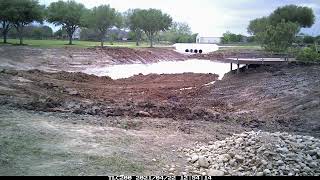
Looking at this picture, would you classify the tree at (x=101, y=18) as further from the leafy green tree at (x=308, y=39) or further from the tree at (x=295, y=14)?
the leafy green tree at (x=308, y=39)

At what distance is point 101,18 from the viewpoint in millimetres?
71812

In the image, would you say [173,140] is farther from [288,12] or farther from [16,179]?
[288,12]

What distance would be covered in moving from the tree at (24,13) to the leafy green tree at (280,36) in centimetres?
3122

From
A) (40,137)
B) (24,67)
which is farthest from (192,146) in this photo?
(24,67)

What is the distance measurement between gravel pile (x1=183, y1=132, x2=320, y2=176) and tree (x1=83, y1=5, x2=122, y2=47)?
200 ft

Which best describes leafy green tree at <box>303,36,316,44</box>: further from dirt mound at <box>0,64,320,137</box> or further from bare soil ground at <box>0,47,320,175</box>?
bare soil ground at <box>0,47,320,175</box>

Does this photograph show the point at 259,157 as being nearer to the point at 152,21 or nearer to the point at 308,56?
the point at 308,56

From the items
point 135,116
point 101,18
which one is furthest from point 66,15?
point 135,116

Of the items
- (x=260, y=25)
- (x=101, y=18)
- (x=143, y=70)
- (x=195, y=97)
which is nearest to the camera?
(x=195, y=97)

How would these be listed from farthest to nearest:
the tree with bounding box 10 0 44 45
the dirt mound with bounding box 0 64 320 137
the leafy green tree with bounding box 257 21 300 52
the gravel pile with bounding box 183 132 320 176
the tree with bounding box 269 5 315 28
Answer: the tree with bounding box 269 5 315 28, the tree with bounding box 10 0 44 45, the leafy green tree with bounding box 257 21 300 52, the dirt mound with bounding box 0 64 320 137, the gravel pile with bounding box 183 132 320 176

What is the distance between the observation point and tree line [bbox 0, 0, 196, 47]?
5681 cm

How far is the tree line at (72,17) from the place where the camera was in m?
56.8

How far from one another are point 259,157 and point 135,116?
7507mm

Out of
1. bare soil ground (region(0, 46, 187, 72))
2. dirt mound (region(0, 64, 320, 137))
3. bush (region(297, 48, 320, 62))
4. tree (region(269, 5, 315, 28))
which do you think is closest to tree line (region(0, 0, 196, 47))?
bare soil ground (region(0, 46, 187, 72))
